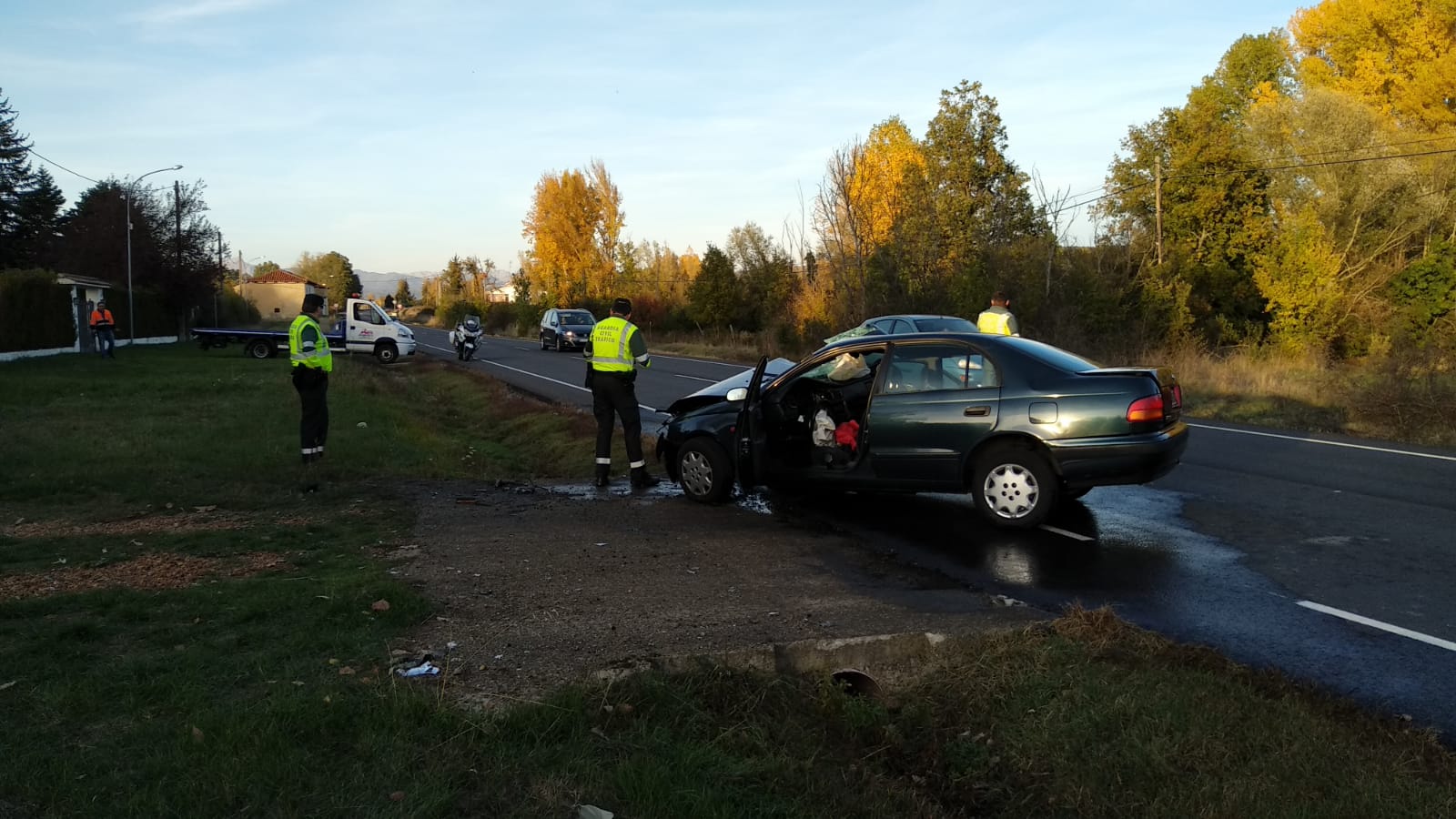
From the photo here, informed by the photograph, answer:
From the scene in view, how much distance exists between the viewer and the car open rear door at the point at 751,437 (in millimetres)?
8367

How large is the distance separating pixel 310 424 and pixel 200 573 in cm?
497

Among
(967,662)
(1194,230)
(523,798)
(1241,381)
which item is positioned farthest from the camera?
(1194,230)

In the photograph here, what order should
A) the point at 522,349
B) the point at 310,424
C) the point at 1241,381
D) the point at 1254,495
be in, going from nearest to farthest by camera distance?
the point at 1254,495
the point at 310,424
the point at 1241,381
the point at 522,349

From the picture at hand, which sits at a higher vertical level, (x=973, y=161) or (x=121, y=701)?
(x=973, y=161)

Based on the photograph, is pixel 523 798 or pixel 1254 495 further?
pixel 1254 495

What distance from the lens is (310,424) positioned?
10891 millimetres

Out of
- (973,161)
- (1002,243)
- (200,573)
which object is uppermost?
(973,161)

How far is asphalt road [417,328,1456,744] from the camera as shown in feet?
15.7

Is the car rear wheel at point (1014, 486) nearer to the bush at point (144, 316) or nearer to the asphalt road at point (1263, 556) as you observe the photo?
the asphalt road at point (1263, 556)

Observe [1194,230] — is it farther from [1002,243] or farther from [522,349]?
[522,349]

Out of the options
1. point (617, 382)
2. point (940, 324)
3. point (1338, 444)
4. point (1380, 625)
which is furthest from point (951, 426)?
point (940, 324)

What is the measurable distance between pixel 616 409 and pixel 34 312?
27.1 m

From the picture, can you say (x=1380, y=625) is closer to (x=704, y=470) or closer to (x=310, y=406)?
(x=704, y=470)

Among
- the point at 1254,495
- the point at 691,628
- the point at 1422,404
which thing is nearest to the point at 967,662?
the point at 691,628
